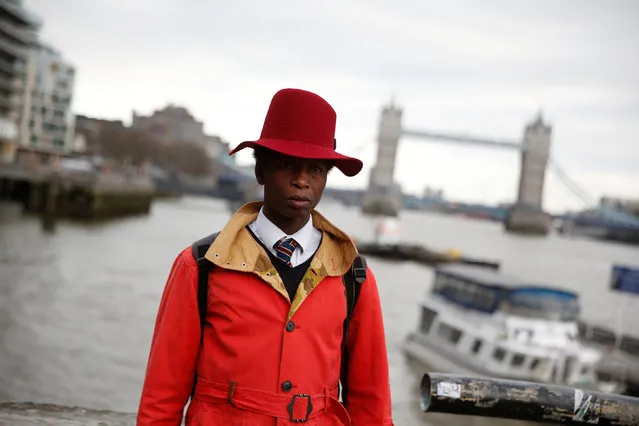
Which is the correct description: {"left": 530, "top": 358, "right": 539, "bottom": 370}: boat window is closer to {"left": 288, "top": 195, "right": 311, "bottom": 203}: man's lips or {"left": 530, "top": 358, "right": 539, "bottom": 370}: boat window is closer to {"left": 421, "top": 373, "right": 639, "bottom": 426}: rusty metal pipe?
{"left": 421, "top": 373, "right": 639, "bottom": 426}: rusty metal pipe

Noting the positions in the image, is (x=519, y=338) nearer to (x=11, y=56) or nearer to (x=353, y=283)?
(x=353, y=283)

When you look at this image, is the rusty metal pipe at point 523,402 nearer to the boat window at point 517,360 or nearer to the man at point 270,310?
the man at point 270,310

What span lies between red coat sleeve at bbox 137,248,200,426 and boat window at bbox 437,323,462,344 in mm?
11642

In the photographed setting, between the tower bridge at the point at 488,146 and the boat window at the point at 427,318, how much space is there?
2737 inches

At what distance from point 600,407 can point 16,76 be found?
62.2 metres

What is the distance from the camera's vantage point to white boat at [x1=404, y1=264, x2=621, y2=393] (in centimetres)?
1086

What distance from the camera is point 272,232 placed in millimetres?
1771

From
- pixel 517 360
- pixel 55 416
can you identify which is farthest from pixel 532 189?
pixel 55 416

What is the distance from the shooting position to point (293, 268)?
1.76 metres

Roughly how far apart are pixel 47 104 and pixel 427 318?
69.1 meters

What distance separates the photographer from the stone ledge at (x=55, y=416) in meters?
2.82

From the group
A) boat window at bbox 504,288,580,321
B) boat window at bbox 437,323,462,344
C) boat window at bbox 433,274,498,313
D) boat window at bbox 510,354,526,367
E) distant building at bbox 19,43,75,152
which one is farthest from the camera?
distant building at bbox 19,43,75,152

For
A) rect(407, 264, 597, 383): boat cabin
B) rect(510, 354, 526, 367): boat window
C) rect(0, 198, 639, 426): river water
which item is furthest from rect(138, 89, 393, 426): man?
rect(510, 354, 526, 367): boat window

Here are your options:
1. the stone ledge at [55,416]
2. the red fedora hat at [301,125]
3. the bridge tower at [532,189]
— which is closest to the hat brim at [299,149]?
the red fedora hat at [301,125]
